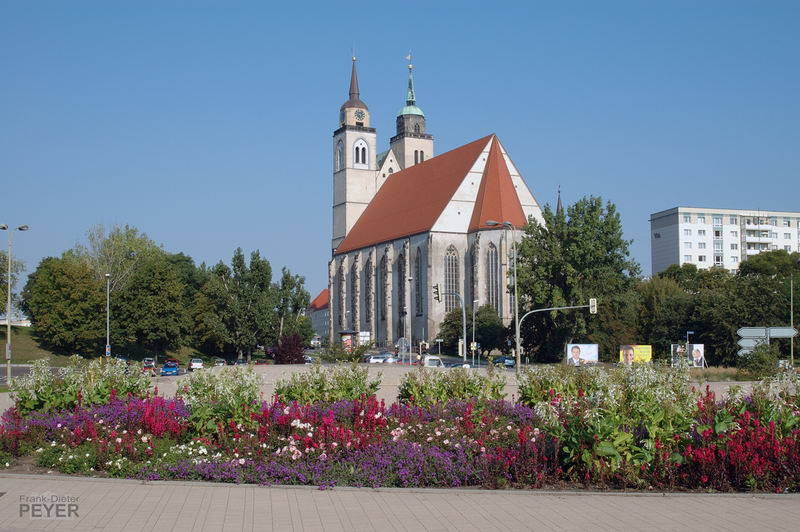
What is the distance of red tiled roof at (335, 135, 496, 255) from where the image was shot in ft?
Answer: 286

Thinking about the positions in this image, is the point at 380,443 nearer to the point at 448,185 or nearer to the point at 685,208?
the point at 448,185

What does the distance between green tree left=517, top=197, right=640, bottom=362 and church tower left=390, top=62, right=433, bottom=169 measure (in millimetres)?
50383

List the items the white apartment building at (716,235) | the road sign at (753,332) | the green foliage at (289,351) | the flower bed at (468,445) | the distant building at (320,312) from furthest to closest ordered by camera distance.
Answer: the distant building at (320,312)
the white apartment building at (716,235)
the green foliage at (289,351)
the road sign at (753,332)
the flower bed at (468,445)

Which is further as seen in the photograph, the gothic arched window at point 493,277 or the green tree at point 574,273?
the gothic arched window at point 493,277

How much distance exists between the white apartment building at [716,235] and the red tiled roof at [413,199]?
165 ft

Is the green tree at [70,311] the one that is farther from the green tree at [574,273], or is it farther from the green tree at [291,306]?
the green tree at [574,273]

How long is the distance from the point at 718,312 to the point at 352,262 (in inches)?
2086

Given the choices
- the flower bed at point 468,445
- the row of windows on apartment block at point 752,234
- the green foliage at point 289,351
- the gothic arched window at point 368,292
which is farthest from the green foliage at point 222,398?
the row of windows on apartment block at point 752,234

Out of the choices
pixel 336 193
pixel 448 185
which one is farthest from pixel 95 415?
pixel 336 193

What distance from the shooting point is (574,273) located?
6066cm

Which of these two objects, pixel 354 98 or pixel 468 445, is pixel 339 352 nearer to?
pixel 468 445

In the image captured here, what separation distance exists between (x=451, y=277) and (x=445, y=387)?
217 ft

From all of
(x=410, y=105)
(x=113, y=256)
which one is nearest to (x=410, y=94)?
(x=410, y=105)

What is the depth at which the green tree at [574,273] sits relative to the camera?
200ft
